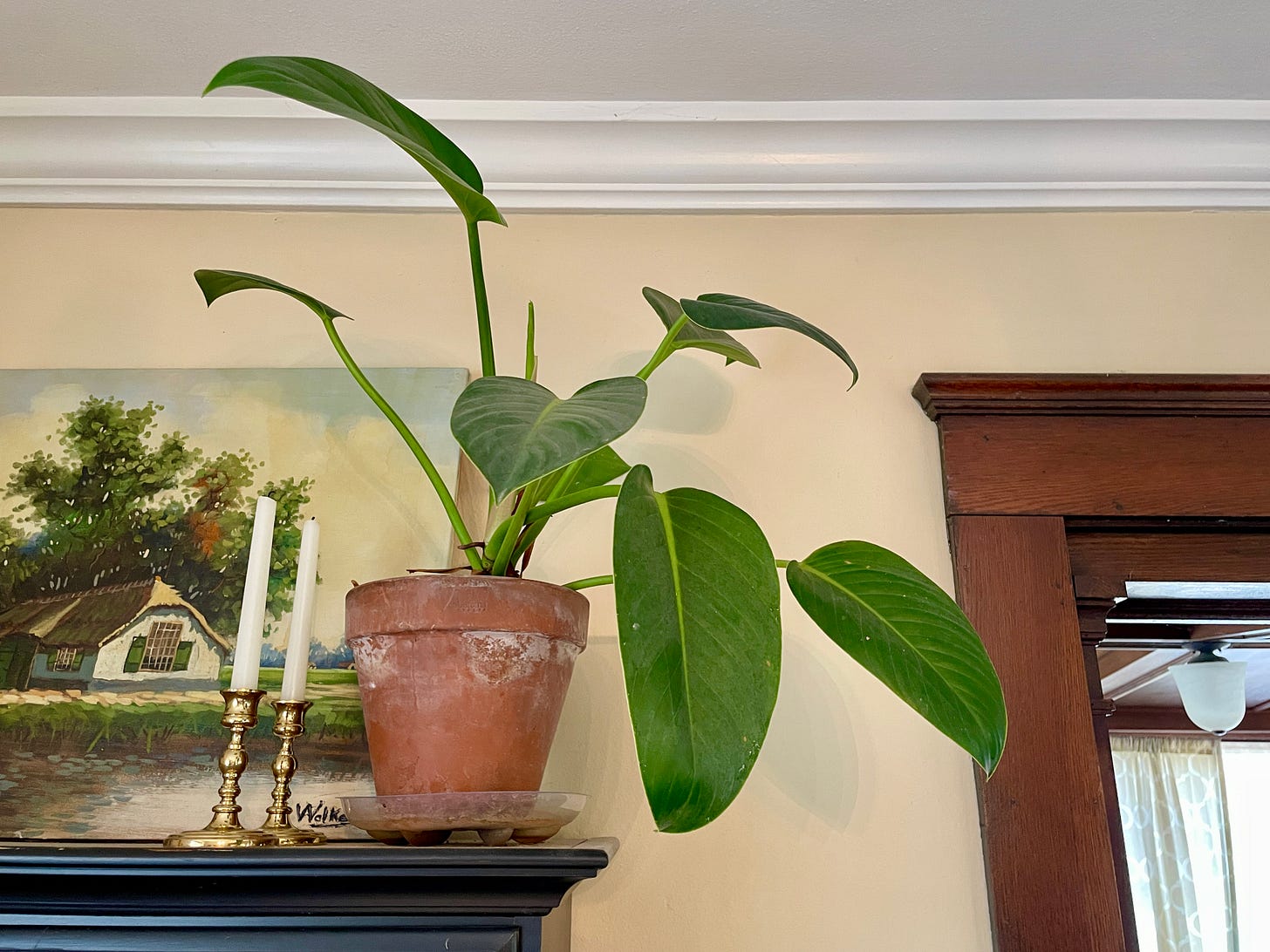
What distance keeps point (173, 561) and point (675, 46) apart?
868 mm

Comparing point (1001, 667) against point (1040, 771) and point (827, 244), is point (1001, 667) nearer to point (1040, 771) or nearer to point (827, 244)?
point (1040, 771)

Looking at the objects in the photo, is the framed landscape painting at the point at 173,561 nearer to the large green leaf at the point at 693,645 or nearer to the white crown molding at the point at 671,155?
the white crown molding at the point at 671,155

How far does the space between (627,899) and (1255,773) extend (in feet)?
5.47

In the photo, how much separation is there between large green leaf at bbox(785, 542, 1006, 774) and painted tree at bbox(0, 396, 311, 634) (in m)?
0.63

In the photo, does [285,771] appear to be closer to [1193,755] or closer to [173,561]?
[173,561]

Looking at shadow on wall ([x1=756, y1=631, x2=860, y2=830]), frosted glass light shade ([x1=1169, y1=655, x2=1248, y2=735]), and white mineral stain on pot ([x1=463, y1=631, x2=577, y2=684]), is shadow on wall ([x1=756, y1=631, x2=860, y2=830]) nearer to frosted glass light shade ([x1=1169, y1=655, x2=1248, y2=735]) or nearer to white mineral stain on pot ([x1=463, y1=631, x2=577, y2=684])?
white mineral stain on pot ([x1=463, y1=631, x2=577, y2=684])

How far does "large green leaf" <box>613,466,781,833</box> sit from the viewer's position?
57 centimetres

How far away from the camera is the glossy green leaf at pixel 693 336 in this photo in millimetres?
926

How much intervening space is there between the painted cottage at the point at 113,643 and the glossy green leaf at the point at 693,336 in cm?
61

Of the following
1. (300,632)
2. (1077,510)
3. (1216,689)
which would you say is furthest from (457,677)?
(1216,689)

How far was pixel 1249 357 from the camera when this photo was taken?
1224 mm

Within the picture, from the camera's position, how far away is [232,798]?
2.55ft

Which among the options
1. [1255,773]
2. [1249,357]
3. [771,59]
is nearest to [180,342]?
[771,59]
